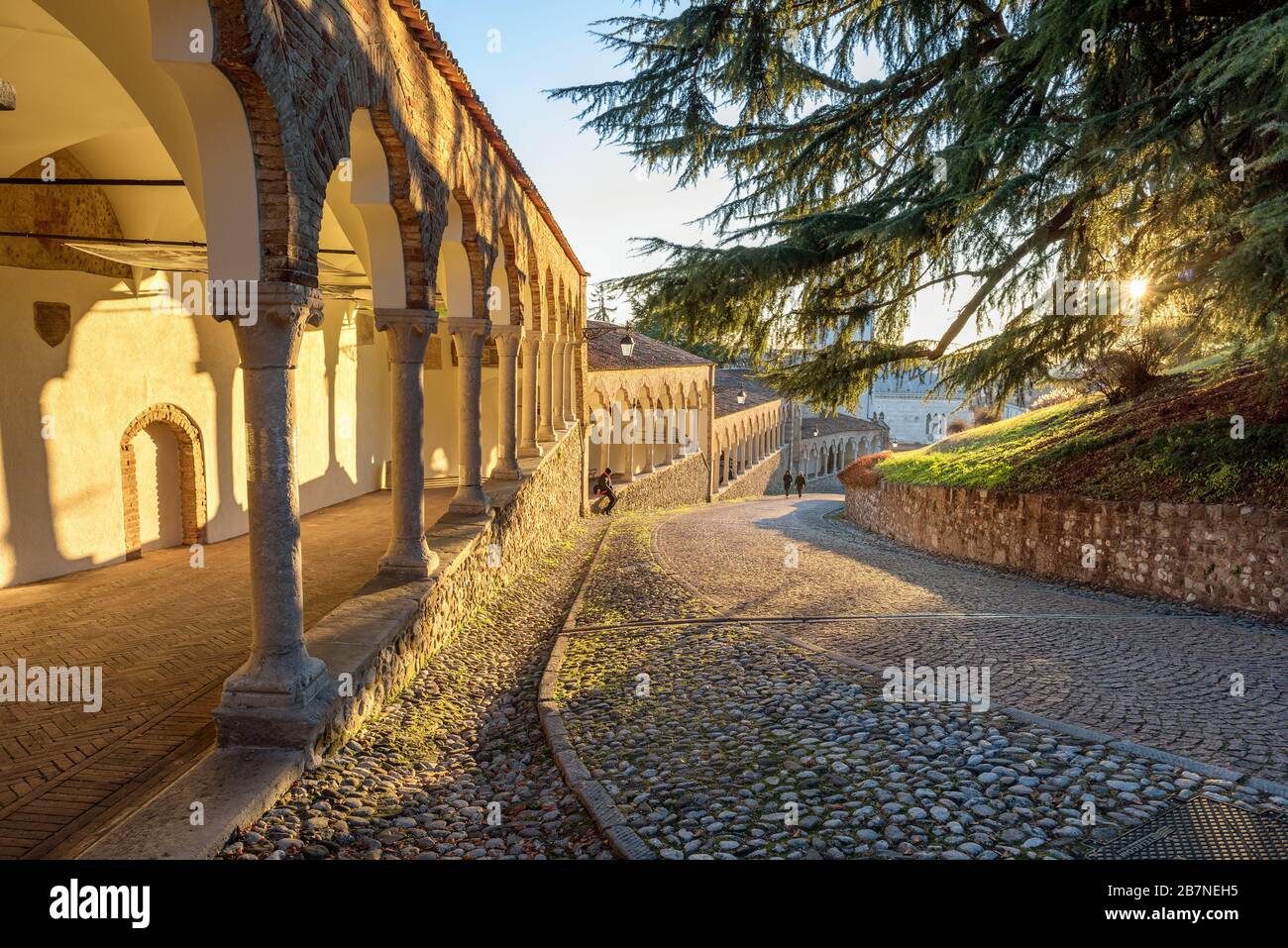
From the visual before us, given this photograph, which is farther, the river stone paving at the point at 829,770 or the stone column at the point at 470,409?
the stone column at the point at 470,409

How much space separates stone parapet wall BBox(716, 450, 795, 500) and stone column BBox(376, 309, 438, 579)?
27391mm

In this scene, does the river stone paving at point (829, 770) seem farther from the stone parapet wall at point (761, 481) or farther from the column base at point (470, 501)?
the stone parapet wall at point (761, 481)

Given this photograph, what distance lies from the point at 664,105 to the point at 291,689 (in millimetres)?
10068

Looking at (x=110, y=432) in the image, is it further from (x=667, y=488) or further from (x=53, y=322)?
(x=667, y=488)

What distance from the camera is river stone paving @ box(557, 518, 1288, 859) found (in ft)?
A: 12.5

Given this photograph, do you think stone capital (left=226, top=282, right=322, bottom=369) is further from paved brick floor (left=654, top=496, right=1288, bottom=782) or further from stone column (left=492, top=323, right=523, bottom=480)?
stone column (left=492, top=323, right=523, bottom=480)

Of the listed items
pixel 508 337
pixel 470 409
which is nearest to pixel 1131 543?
pixel 470 409

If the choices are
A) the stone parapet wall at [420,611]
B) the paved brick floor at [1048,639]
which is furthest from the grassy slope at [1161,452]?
the stone parapet wall at [420,611]

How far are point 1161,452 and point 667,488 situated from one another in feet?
57.3

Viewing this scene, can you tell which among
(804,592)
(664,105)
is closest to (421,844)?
(804,592)

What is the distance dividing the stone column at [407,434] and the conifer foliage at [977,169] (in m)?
3.58

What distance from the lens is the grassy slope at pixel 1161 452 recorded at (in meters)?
8.41

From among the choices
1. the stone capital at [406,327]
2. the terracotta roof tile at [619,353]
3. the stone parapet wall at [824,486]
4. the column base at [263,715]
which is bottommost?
the stone parapet wall at [824,486]

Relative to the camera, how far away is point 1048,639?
6.99m
